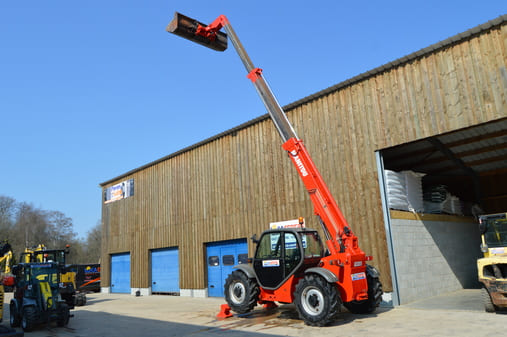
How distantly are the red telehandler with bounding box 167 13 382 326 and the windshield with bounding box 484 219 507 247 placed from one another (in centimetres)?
309

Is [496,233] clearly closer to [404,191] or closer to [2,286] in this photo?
[404,191]

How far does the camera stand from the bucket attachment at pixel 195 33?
9.12 meters

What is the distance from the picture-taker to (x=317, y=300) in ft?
25.9

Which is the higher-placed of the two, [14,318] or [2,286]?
[2,286]

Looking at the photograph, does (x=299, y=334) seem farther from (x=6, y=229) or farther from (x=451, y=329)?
(x=6, y=229)

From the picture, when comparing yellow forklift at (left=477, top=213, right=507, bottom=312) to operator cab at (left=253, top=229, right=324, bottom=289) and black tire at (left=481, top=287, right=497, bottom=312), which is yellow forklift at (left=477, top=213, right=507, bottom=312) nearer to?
black tire at (left=481, top=287, right=497, bottom=312)

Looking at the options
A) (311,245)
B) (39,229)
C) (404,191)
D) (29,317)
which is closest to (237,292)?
(311,245)

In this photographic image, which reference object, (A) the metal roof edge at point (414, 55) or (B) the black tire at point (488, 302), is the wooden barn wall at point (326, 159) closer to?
(A) the metal roof edge at point (414, 55)

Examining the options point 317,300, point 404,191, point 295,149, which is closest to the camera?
point 317,300

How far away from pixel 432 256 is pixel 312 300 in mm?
6098

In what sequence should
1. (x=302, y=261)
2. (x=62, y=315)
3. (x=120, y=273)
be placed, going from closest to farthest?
1. (x=302, y=261)
2. (x=62, y=315)
3. (x=120, y=273)

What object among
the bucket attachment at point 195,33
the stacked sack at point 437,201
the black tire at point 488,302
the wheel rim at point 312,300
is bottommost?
the black tire at point 488,302

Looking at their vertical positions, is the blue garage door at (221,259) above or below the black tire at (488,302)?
above

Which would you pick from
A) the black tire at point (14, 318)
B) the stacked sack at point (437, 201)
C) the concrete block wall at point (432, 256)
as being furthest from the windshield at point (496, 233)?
the black tire at point (14, 318)
